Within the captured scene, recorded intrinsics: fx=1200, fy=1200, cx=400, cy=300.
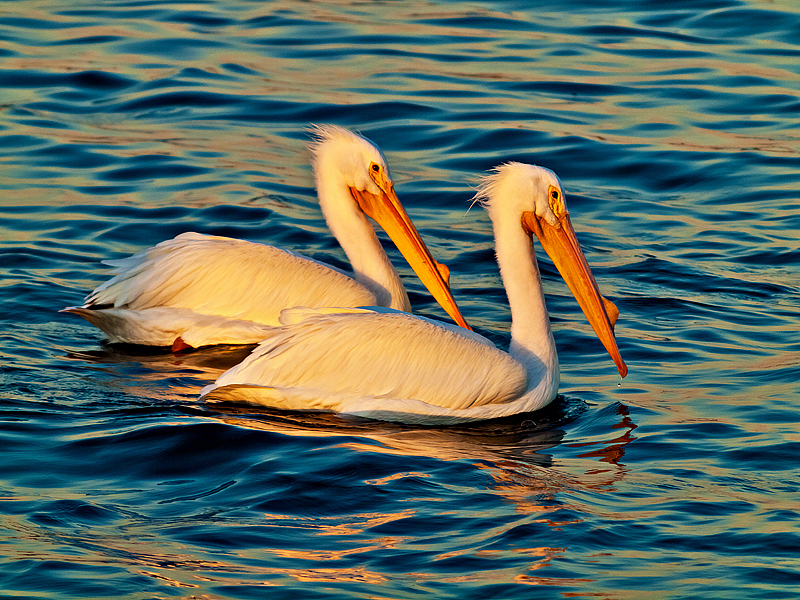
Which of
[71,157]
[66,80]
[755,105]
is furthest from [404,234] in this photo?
[66,80]

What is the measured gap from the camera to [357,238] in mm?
6816

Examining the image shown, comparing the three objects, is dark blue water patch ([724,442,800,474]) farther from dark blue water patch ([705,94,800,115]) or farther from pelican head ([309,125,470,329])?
dark blue water patch ([705,94,800,115])

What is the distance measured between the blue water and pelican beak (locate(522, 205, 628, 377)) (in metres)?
0.32

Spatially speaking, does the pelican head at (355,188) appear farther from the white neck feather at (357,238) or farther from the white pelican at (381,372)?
the white pelican at (381,372)

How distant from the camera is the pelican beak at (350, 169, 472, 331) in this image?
6395 mm

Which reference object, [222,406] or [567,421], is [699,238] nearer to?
[567,421]

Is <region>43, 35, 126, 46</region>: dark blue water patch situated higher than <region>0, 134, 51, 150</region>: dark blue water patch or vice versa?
<region>43, 35, 126, 46</region>: dark blue water patch

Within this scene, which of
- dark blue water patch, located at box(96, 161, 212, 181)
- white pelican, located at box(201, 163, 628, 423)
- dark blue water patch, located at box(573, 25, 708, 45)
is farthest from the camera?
dark blue water patch, located at box(573, 25, 708, 45)

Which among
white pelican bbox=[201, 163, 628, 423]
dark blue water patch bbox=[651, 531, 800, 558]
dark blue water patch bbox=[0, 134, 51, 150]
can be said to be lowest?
dark blue water patch bbox=[651, 531, 800, 558]

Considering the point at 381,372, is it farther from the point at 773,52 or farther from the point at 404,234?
the point at 773,52

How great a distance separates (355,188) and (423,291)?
37.9 inches

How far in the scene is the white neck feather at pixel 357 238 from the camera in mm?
6734

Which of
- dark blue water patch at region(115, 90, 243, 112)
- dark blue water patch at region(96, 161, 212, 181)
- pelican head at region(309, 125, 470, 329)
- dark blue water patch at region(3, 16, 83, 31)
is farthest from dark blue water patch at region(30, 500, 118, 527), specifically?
dark blue water patch at region(3, 16, 83, 31)

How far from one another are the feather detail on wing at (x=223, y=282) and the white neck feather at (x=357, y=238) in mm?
392
